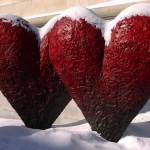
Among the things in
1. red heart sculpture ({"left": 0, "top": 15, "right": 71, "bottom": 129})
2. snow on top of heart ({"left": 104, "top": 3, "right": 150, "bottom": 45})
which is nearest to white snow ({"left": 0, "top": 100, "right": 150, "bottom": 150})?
red heart sculpture ({"left": 0, "top": 15, "right": 71, "bottom": 129})

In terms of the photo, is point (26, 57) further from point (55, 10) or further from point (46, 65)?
point (55, 10)

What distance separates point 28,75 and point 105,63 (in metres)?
0.73

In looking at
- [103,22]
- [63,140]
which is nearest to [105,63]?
[103,22]

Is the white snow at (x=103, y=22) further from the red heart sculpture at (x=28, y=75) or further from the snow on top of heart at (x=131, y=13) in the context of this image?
the red heart sculpture at (x=28, y=75)

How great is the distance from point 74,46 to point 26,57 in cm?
49

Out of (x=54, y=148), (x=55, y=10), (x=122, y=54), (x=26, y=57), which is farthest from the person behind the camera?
(x=55, y=10)

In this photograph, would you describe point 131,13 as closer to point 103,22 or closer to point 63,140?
point 103,22

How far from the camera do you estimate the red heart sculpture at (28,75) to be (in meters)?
2.93

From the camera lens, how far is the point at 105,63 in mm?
2676

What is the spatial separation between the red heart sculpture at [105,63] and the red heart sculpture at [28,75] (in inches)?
7.8

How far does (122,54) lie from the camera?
8.54 ft

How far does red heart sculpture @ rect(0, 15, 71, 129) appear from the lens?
9.61ft

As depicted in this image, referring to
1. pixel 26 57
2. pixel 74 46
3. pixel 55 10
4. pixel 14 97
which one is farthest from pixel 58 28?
pixel 55 10

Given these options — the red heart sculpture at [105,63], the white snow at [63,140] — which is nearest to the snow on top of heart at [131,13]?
the red heart sculpture at [105,63]
